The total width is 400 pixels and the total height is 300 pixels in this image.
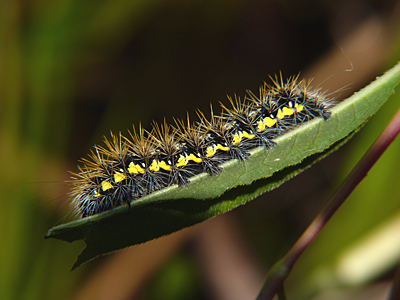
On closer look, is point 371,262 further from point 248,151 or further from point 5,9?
point 5,9

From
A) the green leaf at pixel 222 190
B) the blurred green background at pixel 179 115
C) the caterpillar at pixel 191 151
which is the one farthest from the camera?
the blurred green background at pixel 179 115

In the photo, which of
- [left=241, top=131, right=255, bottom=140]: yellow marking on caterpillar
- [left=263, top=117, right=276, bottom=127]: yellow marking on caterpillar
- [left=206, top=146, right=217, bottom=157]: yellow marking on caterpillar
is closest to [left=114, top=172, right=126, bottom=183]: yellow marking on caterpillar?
[left=206, top=146, right=217, bottom=157]: yellow marking on caterpillar

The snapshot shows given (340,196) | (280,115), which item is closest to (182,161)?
(280,115)

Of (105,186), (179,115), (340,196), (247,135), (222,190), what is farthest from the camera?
(179,115)

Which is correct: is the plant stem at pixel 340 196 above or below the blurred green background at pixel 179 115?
below

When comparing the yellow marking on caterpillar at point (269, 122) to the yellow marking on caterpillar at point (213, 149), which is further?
the yellow marking on caterpillar at point (269, 122)

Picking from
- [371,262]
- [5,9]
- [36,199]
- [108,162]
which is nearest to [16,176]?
[36,199]

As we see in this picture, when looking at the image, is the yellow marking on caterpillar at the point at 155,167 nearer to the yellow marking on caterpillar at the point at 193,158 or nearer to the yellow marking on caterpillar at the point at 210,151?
the yellow marking on caterpillar at the point at 193,158

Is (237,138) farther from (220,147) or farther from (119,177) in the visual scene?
(119,177)

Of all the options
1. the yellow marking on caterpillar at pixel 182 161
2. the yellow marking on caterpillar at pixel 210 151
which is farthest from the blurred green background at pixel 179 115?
the yellow marking on caterpillar at pixel 210 151
